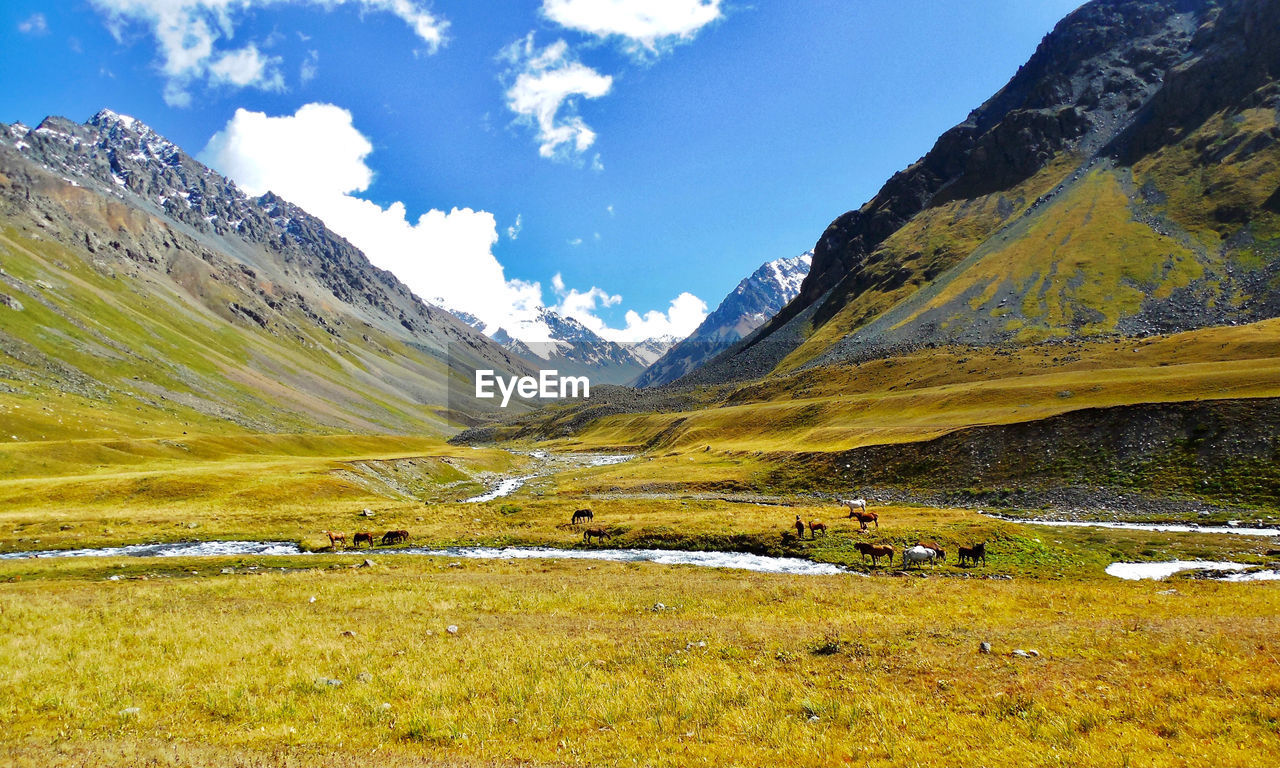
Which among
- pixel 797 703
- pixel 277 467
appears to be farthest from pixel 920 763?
pixel 277 467

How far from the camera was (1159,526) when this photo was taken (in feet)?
142

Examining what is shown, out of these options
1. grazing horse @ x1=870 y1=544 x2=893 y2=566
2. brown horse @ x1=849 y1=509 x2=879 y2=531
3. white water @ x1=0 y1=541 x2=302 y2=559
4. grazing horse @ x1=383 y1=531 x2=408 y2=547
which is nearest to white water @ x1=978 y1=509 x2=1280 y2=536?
brown horse @ x1=849 y1=509 x2=879 y2=531

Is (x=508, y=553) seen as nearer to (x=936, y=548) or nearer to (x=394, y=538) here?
(x=394, y=538)

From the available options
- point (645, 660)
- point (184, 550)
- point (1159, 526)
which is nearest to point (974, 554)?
point (1159, 526)

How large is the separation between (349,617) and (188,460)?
9413cm

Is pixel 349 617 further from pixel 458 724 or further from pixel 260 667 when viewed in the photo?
pixel 458 724

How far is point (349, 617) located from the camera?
25.7 meters

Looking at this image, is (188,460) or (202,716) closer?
(202,716)

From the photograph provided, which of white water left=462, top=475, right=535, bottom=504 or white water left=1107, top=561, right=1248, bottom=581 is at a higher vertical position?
white water left=1107, top=561, right=1248, bottom=581

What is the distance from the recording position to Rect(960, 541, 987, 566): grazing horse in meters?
35.4

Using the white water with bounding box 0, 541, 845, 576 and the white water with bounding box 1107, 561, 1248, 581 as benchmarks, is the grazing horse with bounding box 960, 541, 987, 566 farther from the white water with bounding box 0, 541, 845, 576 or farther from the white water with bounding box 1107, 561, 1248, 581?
the white water with bounding box 0, 541, 845, 576

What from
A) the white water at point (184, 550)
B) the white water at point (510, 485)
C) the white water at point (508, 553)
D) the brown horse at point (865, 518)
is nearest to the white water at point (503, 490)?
the white water at point (510, 485)

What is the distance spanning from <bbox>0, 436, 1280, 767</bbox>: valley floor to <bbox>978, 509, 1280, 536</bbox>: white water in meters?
3.31

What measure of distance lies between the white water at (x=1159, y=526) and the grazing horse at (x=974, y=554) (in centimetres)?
1306
